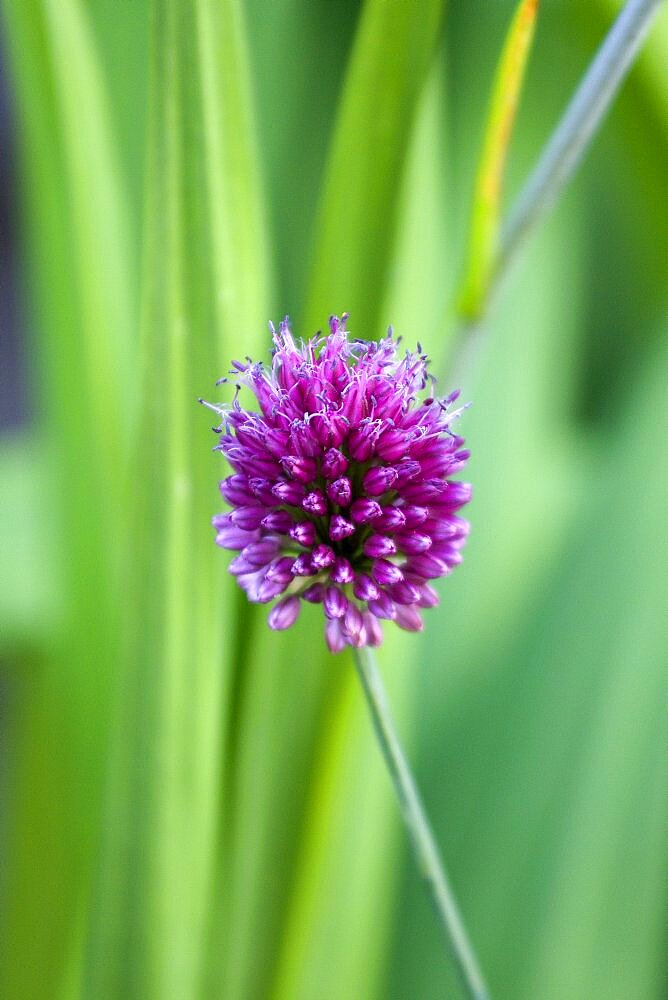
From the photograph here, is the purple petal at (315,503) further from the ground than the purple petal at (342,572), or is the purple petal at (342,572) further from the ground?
the purple petal at (315,503)

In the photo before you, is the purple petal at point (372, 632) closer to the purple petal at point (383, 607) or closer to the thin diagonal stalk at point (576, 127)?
the purple petal at point (383, 607)

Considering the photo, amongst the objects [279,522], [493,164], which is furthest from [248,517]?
[493,164]

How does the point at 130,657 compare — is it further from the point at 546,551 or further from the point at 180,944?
the point at 546,551

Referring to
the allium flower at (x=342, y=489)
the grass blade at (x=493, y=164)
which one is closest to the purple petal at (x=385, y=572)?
the allium flower at (x=342, y=489)

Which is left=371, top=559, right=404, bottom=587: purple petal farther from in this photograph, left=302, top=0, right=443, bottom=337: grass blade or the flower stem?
left=302, top=0, right=443, bottom=337: grass blade

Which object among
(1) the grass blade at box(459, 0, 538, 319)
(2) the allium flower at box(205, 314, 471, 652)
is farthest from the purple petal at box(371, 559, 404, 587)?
(1) the grass blade at box(459, 0, 538, 319)
